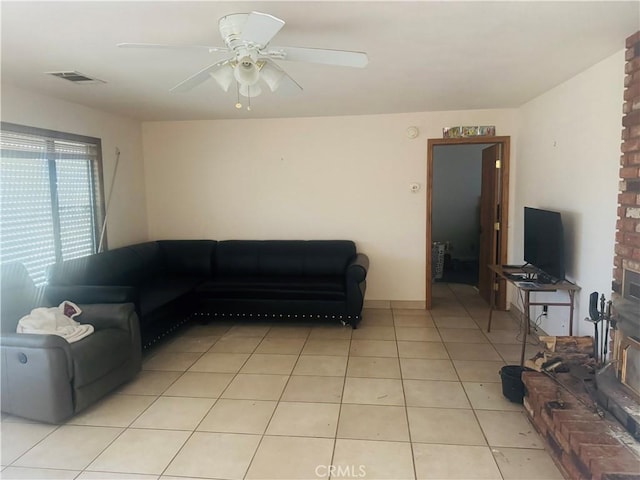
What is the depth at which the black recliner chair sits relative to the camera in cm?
259

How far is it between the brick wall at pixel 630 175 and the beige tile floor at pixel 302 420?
3.91 feet

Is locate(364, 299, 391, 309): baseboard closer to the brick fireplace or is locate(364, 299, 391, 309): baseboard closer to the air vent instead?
the brick fireplace

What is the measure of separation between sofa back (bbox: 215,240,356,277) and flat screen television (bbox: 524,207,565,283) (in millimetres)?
1847

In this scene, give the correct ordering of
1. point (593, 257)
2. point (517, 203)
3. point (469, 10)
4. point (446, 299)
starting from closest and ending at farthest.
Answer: point (469, 10), point (593, 257), point (517, 203), point (446, 299)

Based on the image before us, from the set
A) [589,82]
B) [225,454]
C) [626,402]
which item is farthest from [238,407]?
[589,82]

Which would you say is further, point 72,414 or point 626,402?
point 72,414

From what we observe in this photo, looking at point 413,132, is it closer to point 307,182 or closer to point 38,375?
point 307,182

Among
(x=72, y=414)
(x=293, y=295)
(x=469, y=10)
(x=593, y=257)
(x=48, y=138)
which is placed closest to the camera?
(x=469, y=10)

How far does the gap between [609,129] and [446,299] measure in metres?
3.13

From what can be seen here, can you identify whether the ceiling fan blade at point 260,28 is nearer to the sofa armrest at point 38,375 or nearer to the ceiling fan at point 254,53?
the ceiling fan at point 254,53

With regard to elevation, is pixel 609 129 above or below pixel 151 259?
above

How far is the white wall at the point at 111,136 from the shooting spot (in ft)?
11.4

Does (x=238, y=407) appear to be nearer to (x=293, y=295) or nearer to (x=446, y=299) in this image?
(x=293, y=295)

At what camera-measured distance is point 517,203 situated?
15.4 ft
